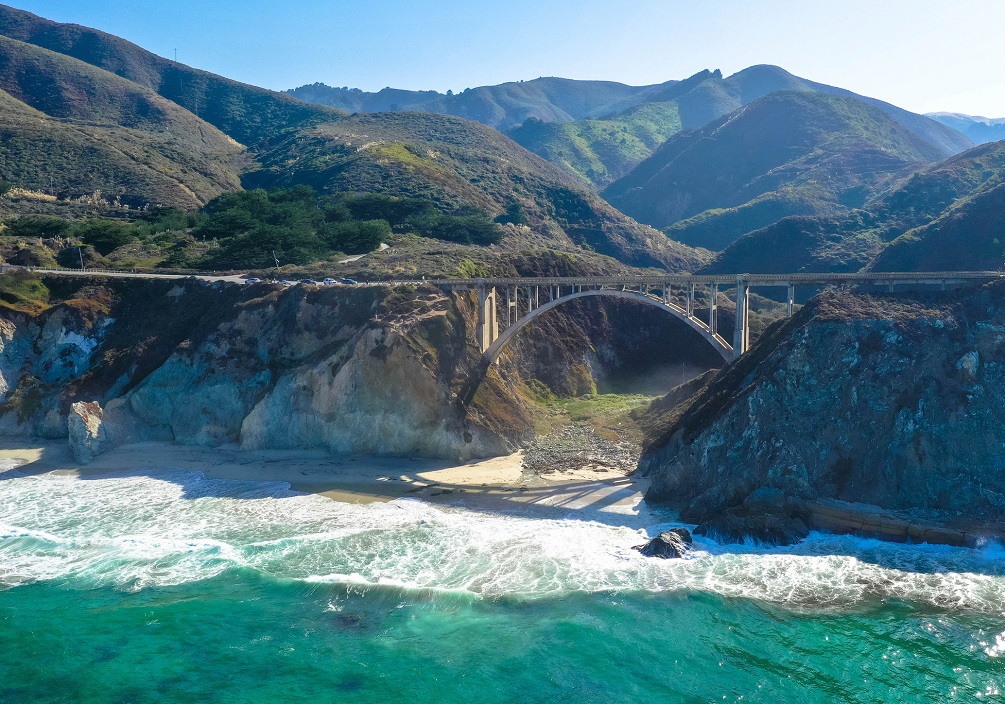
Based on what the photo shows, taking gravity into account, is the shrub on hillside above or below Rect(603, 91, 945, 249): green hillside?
below

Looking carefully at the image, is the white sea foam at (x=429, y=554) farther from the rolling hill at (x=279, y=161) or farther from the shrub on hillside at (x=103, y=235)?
the rolling hill at (x=279, y=161)

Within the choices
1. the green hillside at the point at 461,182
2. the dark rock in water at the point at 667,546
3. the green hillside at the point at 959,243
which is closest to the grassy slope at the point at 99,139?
the green hillside at the point at 461,182

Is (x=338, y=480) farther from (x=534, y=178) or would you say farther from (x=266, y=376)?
(x=534, y=178)

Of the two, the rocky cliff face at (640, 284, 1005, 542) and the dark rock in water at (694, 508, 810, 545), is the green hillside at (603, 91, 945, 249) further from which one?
the dark rock in water at (694, 508, 810, 545)

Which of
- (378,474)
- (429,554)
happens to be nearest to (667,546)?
(429,554)

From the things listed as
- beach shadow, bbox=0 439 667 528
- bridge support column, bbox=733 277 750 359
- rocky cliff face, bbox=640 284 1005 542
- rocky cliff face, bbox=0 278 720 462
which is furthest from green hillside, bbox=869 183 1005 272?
beach shadow, bbox=0 439 667 528
